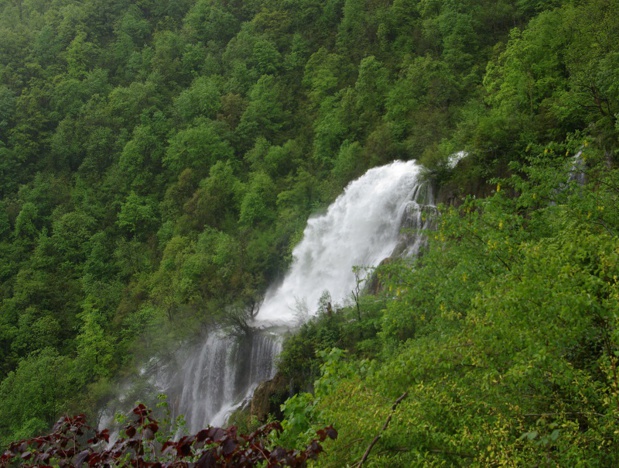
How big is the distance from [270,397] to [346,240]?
27.6 ft

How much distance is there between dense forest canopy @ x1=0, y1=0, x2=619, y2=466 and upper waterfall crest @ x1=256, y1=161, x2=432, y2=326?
3.43 feet

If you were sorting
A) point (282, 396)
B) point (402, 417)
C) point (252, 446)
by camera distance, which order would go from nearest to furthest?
point (252, 446) < point (402, 417) < point (282, 396)

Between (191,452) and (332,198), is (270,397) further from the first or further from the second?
(191,452)

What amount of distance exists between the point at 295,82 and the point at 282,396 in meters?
29.3

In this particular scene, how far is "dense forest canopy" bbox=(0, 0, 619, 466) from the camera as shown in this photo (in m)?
5.29

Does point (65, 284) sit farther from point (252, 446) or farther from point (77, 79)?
point (252, 446)

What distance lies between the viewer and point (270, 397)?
1714cm

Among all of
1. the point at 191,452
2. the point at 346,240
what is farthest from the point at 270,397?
the point at 191,452

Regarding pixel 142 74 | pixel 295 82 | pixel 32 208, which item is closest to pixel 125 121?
pixel 142 74

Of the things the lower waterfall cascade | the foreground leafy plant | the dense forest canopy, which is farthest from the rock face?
the foreground leafy plant

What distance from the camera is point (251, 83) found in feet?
140

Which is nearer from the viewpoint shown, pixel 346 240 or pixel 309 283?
pixel 346 240

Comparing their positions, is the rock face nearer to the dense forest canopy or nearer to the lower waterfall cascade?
the dense forest canopy

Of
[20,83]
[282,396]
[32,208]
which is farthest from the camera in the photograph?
[20,83]
